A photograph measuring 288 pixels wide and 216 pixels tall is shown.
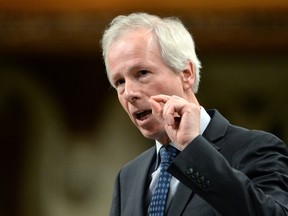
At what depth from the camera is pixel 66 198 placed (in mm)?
4418

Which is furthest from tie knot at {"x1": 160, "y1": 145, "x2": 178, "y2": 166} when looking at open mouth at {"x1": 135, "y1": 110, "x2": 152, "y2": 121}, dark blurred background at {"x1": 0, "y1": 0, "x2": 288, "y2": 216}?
dark blurred background at {"x1": 0, "y1": 0, "x2": 288, "y2": 216}

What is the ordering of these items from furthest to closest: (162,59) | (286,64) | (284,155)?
1. (286,64)
2. (162,59)
3. (284,155)

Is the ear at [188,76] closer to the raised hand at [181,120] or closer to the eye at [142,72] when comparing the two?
the eye at [142,72]

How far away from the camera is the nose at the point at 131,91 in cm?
199

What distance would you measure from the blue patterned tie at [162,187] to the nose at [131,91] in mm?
165

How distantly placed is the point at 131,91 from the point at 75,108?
2472mm

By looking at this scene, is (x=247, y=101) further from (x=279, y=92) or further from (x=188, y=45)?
(x=188, y=45)

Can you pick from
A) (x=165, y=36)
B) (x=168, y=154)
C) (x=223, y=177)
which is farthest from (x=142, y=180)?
(x=223, y=177)

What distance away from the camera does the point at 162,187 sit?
2018 millimetres

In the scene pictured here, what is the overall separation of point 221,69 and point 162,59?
2.35 metres

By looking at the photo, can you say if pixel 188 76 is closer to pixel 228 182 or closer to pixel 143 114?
pixel 143 114

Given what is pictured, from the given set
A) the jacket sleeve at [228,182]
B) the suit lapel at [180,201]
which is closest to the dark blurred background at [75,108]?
the suit lapel at [180,201]

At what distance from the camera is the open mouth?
6.58ft

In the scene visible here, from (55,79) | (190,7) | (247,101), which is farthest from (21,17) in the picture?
(247,101)
